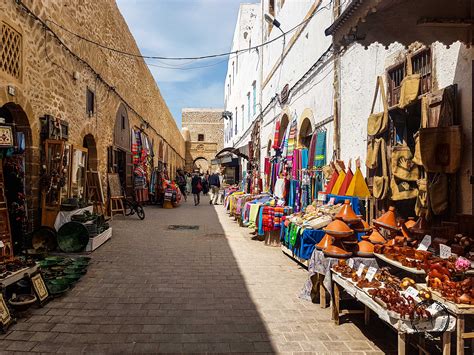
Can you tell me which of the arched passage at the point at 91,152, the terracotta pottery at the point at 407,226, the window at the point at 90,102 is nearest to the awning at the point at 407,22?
the terracotta pottery at the point at 407,226

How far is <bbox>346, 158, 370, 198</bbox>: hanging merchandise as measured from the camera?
486cm

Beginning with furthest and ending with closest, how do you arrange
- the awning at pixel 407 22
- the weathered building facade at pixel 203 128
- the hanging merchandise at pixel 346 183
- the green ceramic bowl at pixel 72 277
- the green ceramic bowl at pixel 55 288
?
the weathered building facade at pixel 203 128 < the hanging merchandise at pixel 346 183 < the green ceramic bowl at pixel 72 277 < the green ceramic bowl at pixel 55 288 < the awning at pixel 407 22

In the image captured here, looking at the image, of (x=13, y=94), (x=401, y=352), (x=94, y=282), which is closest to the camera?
(x=401, y=352)

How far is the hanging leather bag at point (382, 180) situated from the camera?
14.3ft

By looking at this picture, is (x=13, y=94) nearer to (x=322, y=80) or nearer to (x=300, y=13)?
(x=322, y=80)

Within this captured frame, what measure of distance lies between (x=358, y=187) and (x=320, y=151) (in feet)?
7.28

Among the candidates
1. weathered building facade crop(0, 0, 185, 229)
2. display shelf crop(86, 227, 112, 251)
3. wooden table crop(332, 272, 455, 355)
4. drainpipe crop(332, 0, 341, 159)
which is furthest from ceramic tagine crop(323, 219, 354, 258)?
weathered building facade crop(0, 0, 185, 229)

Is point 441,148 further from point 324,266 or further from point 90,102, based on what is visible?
point 90,102

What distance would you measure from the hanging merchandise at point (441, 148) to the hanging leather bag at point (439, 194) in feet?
0.29

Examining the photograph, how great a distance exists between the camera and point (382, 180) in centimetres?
443

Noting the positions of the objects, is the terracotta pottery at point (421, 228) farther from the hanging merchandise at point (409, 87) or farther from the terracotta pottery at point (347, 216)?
the hanging merchandise at point (409, 87)

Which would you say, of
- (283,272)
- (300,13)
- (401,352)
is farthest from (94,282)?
(300,13)

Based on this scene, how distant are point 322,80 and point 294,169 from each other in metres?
2.12

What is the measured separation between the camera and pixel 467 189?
10.8 ft
